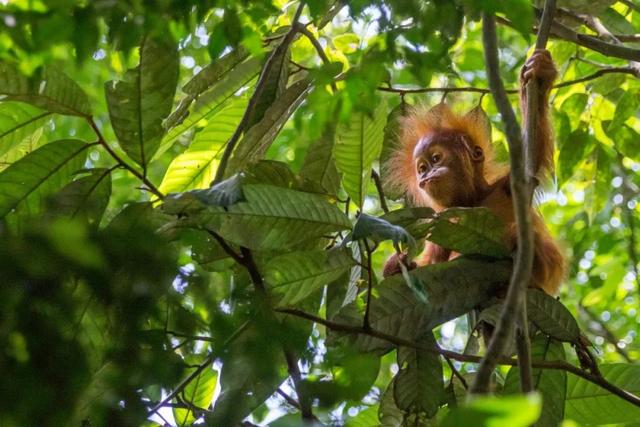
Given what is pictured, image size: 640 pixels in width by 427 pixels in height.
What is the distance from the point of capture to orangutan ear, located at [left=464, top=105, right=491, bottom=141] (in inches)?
197

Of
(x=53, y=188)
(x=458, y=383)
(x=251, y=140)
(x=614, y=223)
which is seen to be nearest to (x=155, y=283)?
(x=53, y=188)

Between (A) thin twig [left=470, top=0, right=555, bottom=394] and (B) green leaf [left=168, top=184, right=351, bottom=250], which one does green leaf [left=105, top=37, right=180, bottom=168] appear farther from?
(A) thin twig [left=470, top=0, right=555, bottom=394]

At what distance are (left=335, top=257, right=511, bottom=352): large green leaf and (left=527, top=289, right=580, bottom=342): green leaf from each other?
0.60 ft

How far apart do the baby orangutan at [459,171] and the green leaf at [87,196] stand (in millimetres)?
1692

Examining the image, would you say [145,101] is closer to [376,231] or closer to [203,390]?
[376,231]

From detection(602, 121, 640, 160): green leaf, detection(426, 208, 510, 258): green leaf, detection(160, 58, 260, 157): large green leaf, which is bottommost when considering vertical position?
detection(426, 208, 510, 258): green leaf

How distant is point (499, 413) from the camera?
1.31 metres

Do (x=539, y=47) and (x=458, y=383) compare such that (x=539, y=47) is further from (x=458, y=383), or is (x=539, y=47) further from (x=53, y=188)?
(x=53, y=188)

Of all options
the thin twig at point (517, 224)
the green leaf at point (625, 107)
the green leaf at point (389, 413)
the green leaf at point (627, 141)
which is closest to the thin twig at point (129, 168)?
the thin twig at point (517, 224)

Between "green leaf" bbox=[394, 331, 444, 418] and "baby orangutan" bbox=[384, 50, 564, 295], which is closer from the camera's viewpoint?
"green leaf" bbox=[394, 331, 444, 418]

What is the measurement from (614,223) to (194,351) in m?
6.68

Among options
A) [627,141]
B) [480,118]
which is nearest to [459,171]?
[480,118]

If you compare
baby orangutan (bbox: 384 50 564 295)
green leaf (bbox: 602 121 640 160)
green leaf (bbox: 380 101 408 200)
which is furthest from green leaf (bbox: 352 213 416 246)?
green leaf (bbox: 602 121 640 160)

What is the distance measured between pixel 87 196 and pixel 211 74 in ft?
3.62
